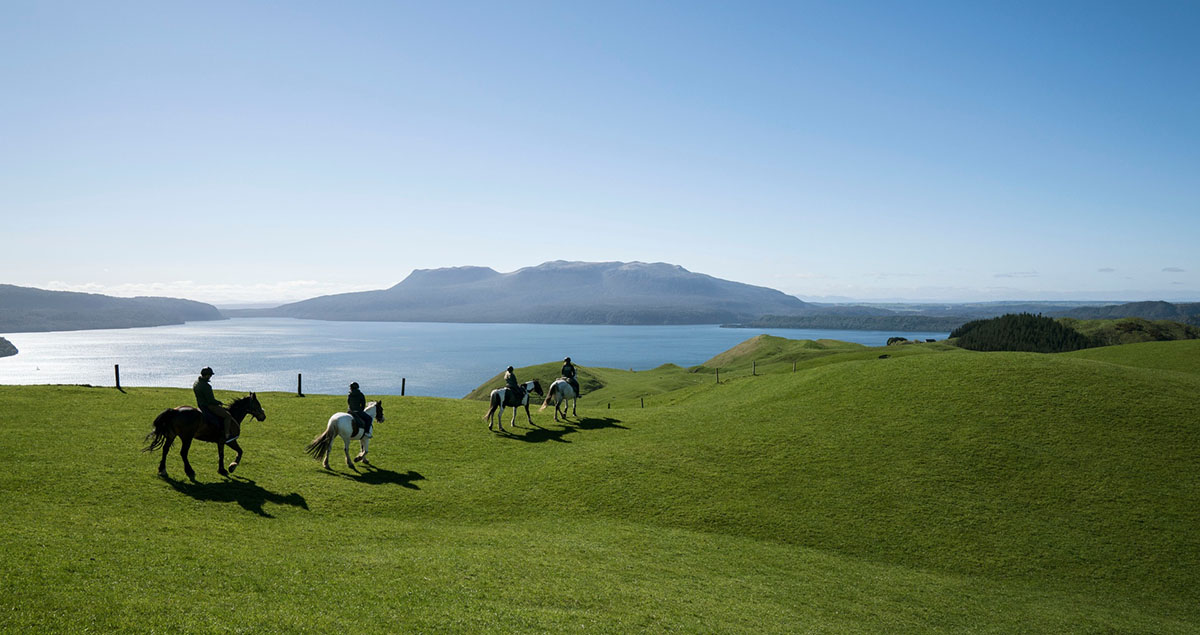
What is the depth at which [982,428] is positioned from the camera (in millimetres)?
25594

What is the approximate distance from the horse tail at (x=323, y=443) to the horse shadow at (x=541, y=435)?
28.8ft

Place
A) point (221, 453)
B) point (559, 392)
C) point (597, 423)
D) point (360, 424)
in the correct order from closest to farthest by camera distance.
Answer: point (221, 453), point (360, 424), point (559, 392), point (597, 423)

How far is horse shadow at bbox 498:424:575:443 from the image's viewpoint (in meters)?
28.0

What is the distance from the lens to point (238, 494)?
57.7 ft

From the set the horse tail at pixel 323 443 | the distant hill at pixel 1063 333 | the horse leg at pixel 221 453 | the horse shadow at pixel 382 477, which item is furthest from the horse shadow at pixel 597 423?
the distant hill at pixel 1063 333

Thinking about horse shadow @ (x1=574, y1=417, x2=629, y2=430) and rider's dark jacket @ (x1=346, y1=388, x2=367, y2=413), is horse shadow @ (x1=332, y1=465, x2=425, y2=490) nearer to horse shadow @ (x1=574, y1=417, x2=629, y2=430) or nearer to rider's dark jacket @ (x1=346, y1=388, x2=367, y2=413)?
rider's dark jacket @ (x1=346, y1=388, x2=367, y2=413)

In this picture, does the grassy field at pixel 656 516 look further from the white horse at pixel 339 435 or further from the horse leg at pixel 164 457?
the white horse at pixel 339 435

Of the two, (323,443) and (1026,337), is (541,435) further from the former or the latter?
(1026,337)

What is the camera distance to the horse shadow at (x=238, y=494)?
16.9 metres

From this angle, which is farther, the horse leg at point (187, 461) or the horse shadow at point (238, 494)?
the horse leg at point (187, 461)

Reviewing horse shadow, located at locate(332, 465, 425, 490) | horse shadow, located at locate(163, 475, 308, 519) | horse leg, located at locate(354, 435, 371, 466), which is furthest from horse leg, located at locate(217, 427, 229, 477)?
horse leg, located at locate(354, 435, 371, 466)

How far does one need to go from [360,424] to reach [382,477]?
7.68 feet

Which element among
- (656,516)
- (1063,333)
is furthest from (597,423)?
(1063,333)

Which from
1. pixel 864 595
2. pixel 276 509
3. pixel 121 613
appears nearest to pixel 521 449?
pixel 276 509
